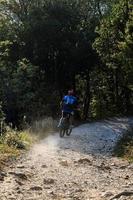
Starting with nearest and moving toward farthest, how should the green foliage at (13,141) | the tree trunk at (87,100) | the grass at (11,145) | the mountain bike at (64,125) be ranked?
the grass at (11,145), the green foliage at (13,141), the mountain bike at (64,125), the tree trunk at (87,100)

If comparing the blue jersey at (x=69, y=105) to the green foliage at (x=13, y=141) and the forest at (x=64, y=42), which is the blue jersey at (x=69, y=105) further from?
the forest at (x=64, y=42)

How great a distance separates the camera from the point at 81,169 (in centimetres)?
1320

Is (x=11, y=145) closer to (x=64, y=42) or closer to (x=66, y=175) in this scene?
(x=66, y=175)

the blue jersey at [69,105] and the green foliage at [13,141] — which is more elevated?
the blue jersey at [69,105]

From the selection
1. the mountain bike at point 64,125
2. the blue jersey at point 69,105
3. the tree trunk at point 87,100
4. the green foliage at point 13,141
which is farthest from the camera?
the tree trunk at point 87,100

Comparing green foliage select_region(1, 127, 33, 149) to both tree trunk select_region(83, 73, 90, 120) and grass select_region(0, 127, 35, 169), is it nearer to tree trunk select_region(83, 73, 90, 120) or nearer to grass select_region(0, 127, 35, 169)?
grass select_region(0, 127, 35, 169)

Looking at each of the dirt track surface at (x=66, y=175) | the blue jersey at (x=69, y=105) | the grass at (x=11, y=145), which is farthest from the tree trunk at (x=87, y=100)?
the grass at (x=11, y=145)

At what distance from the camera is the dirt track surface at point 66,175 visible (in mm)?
9930

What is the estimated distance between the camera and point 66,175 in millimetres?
12188

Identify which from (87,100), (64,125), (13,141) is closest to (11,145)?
(13,141)

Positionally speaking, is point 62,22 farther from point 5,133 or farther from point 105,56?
point 5,133

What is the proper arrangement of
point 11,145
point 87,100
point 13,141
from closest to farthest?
point 11,145 < point 13,141 < point 87,100

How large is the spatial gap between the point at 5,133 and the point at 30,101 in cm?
1855

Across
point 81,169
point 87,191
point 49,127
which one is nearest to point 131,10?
point 49,127
